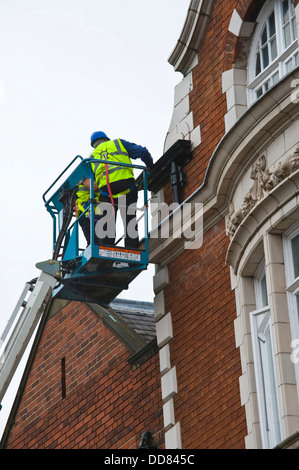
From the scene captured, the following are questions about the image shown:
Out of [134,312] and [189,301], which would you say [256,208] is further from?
[134,312]

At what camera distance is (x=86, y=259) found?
15.7 meters

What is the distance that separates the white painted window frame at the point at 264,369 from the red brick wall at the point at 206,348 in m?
0.33

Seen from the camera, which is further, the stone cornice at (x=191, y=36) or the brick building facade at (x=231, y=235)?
the stone cornice at (x=191, y=36)

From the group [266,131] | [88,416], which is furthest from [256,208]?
[88,416]

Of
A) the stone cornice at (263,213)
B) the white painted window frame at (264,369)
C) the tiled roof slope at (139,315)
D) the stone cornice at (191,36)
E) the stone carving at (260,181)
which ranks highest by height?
the stone cornice at (191,36)

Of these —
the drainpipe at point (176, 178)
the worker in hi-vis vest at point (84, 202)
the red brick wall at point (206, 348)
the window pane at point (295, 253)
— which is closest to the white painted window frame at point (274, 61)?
the drainpipe at point (176, 178)

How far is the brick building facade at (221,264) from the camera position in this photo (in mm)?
13328

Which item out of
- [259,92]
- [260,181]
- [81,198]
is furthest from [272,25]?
[81,198]

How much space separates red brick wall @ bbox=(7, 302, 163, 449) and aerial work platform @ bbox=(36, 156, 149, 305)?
1081 mm

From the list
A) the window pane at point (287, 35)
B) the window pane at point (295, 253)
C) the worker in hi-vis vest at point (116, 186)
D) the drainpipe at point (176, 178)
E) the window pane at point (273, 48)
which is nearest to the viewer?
the window pane at point (295, 253)

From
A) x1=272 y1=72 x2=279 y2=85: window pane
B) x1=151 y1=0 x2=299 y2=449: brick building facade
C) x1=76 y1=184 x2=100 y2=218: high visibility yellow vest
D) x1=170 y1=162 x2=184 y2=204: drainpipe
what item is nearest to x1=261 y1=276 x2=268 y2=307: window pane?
x1=151 y1=0 x2=299 y2=449: brick building facade

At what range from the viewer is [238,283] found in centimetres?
1423

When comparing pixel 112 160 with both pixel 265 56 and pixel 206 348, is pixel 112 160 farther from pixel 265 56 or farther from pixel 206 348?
pixel 206 348

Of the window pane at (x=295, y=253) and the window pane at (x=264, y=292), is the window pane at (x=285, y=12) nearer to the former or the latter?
the window pane at (x=295, y=253)
